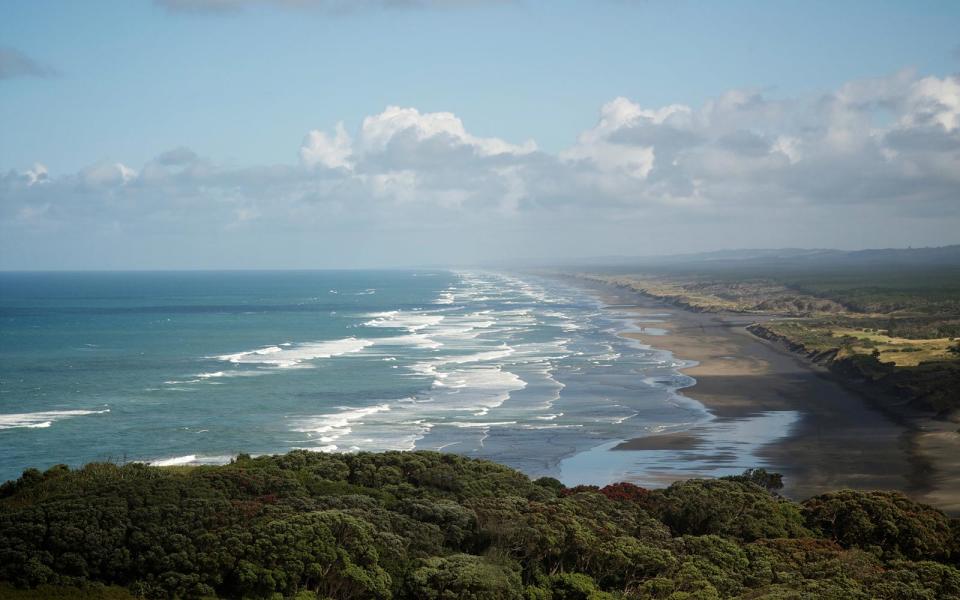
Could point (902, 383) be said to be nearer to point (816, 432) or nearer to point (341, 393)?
point (816, 432)

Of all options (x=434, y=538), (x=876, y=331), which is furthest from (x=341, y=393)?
(x=876, y=331)

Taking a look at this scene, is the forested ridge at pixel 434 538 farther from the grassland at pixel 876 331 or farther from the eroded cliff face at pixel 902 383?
the grassland at pixel 876 331

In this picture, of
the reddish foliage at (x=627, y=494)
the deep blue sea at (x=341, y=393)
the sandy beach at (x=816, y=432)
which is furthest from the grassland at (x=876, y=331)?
the reddish foliage at (x=627, y=494)

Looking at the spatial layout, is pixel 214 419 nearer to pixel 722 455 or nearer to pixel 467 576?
pixel 722 455

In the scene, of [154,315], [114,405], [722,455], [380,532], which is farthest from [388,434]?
[154,315]

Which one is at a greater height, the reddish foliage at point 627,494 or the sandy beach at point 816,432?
the reddish foliage at point 627,494
